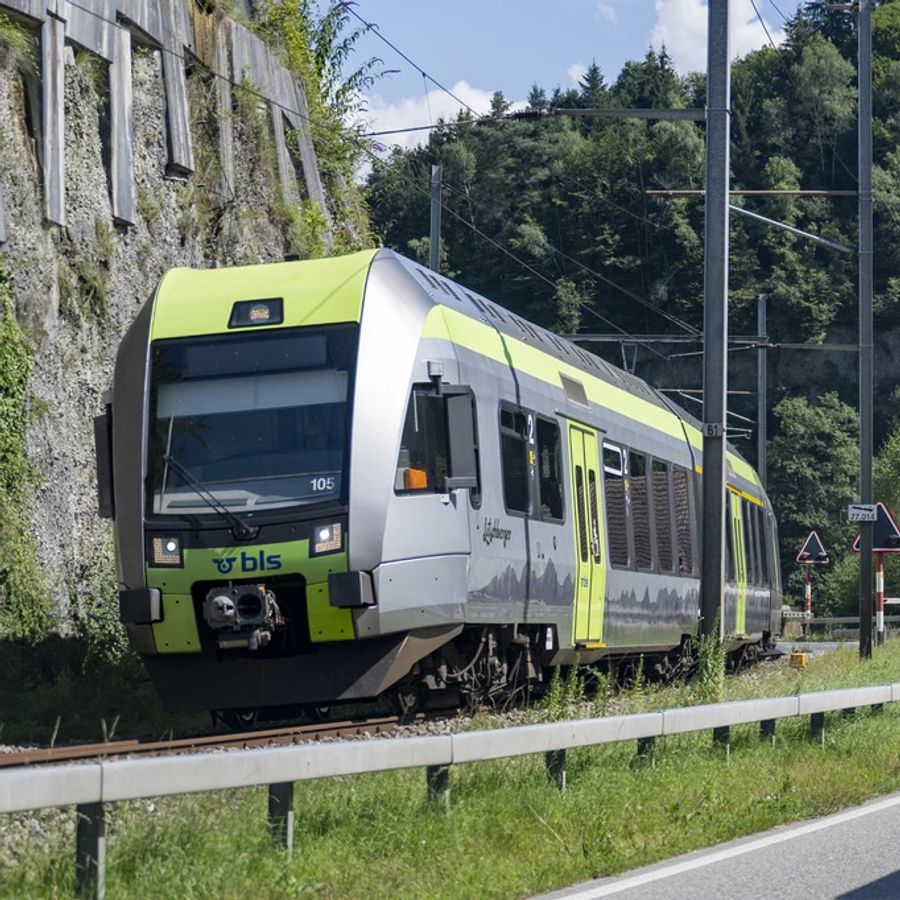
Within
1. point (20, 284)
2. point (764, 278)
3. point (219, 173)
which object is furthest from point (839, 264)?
point (20, 284)

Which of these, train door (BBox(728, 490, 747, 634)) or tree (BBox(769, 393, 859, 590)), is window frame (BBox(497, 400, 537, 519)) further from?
tree (BBox(769, 393, 859, 590))

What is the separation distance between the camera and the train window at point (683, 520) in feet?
71.7

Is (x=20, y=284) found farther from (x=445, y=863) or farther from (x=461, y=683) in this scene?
(x=445, y=863)

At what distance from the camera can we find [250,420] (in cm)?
1385

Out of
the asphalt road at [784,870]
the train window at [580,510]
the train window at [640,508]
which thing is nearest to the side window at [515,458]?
the train window at [580,510]

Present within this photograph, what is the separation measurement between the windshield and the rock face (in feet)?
20.7

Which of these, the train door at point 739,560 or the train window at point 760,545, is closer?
the train door at point 739,560

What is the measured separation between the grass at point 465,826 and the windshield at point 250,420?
315 cm

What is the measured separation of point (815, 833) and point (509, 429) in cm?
652

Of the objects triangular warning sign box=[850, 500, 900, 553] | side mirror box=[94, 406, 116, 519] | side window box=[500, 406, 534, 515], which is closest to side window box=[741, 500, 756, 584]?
triangular warning sign box=[850, 500, 900, 553]

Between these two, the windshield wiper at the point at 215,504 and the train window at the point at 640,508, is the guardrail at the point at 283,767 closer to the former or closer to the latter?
the windshield wiper at the point at 215,504

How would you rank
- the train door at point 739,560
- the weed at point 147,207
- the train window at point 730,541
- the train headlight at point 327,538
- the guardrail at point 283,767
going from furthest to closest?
the train door at point 739,560 < the train window at point 730,541 < the weed at point 147,207 < the train headlight at point 327,538 < the guardrail at point 283,767

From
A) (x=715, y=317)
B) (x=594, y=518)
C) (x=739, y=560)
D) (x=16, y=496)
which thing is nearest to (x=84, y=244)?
(x=16, y=496)

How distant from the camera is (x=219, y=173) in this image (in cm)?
2719
